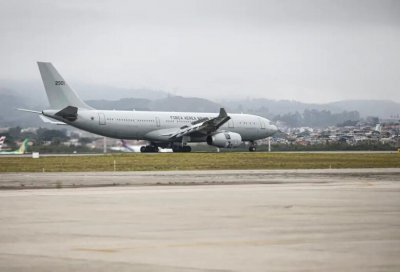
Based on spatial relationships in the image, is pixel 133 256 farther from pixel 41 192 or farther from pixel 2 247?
pixel 41 192

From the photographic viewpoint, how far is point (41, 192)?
3306cm

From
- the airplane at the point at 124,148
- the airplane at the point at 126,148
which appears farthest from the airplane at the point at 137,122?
the airplane at the point at 124,148

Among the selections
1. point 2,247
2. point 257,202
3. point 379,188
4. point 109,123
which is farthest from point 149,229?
point 109,123

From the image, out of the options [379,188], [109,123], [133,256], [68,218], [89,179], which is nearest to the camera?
[133,256]

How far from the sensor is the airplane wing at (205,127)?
315 feet

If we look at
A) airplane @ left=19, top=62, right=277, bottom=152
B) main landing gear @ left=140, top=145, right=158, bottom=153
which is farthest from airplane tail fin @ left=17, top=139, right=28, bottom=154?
main landing gear @ left=140, top=145, right=158, bottom=153

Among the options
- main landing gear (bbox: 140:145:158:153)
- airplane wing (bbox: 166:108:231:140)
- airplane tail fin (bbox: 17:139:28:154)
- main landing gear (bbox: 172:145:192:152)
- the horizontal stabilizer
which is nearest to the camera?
the horizontal stabilizer

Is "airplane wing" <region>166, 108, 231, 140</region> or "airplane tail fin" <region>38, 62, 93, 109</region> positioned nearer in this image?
"airplane tail fin" <region>38, 62, 93, 109</region>

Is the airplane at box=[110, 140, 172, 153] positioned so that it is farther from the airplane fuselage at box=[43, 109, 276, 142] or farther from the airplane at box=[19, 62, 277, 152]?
the airplane fuselage at box=[43, 109, 276, 142]

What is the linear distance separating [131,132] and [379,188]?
60990 millimetres

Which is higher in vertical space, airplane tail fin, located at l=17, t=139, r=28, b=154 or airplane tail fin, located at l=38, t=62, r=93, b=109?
airplane tail fin, located at l=38, t=62, r=93, b=109

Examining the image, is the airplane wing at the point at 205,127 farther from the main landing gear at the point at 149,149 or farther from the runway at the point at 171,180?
the runway at the point at 171,180

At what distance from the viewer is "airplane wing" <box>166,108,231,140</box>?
315 ft

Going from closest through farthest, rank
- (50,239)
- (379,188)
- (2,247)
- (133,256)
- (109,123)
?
(133,256) < (2,247) < (50,239) < (379,188) < (109,123)
